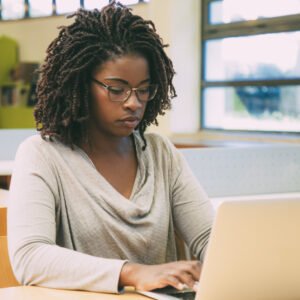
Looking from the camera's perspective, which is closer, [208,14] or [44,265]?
[44,265]

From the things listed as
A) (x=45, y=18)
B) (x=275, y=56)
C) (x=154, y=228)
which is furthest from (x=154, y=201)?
(x=45, y=18)

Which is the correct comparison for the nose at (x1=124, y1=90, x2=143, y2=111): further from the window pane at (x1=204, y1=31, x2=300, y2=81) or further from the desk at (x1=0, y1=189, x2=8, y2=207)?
the window pane at (x1=204, y1=31, x2=300, y2=81)

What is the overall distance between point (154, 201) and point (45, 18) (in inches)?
265

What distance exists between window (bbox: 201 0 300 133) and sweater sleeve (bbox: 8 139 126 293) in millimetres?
3797

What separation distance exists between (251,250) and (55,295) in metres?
0.40

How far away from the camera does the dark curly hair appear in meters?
1.24

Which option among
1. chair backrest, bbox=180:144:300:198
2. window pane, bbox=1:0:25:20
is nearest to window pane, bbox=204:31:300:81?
chair backrest, bbox=180:144:300:198

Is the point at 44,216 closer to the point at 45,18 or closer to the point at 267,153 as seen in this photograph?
the point at 267,153

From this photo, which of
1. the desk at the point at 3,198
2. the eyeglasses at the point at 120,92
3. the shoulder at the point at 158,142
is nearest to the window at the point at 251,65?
the desk at the point at 3,198

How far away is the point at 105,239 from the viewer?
1208mm

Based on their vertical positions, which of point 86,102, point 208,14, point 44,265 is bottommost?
point 44,265

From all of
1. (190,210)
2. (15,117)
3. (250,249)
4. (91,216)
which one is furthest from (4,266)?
(15,117)

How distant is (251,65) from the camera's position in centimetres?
489

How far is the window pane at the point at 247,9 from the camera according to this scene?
15.1 ft
